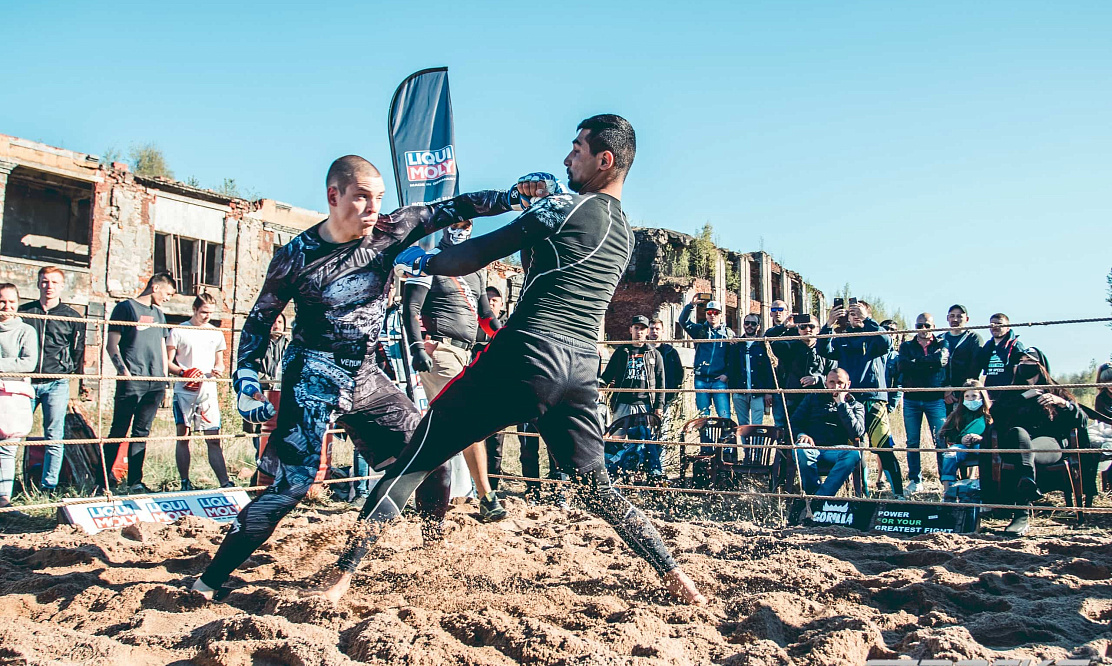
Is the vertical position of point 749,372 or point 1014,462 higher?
point 749,372

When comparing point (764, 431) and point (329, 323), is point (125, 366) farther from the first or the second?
point (764, 431)

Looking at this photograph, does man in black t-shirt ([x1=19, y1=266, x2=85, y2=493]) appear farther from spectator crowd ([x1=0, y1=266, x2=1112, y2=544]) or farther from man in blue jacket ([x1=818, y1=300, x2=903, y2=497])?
man in blue jacket ([x1=818, y1=300, x2=903, y2=497])

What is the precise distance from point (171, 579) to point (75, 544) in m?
1.10

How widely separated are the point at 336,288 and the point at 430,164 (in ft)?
20.4

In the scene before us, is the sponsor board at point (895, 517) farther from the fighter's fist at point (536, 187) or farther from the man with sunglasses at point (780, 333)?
the fighter's fist at point (536, 187)

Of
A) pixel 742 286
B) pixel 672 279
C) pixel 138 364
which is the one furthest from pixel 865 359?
pixel 742 286

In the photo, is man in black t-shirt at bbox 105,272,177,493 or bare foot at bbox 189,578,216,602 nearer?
bare foot at bbox 189,578,216,602

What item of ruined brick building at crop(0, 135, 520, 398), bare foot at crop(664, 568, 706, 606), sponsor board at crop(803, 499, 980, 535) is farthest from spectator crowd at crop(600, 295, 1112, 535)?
ruined brick building at crop(0, 135, 520, 398)

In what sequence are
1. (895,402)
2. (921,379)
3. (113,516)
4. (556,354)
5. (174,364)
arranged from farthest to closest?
1. (895,402)
2. (921,379)
3. (174,364)
4. (113,516)
5. (556,354)

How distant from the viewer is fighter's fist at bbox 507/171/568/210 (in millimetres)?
3361

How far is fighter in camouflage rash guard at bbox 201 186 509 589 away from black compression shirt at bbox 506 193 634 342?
0.50m

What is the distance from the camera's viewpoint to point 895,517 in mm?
5848

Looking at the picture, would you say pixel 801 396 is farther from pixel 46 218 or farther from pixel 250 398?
pixel 46 218

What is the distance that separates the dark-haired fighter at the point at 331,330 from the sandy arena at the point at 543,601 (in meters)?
0.53
